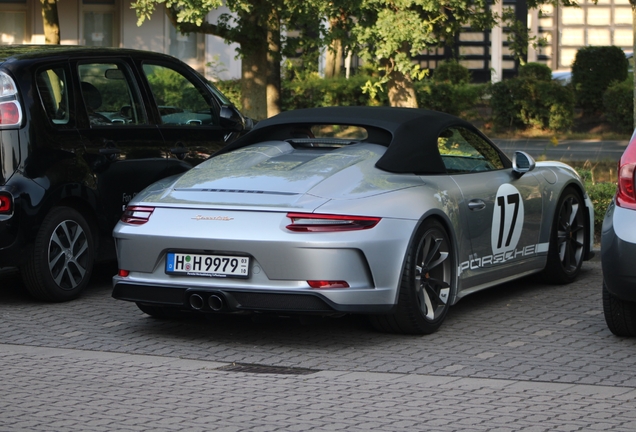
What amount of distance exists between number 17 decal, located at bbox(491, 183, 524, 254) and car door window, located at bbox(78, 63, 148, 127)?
298 centimetres

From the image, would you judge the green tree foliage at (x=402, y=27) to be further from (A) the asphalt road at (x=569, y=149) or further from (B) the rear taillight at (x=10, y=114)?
(B) the rear taillight at (x=10, y=114)

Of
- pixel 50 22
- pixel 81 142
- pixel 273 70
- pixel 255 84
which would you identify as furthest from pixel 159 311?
pixel 50 22

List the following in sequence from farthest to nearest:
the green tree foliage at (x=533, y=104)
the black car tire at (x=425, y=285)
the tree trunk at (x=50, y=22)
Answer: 1. the green tree foliage at (x=533, y=104)
2. the tree trunk at (x=50, y=22)
3. the black car tire at (x=425, y=285)

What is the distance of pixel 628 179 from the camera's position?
682cm

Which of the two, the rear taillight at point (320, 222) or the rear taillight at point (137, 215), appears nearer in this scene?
the rear taillight at point (320, 222)

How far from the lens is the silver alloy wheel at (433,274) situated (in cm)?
719

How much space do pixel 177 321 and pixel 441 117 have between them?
231cm

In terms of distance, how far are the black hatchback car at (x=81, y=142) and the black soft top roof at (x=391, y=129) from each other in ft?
4.22

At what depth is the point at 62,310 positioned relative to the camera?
331 inches

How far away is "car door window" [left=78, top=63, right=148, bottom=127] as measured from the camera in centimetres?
889

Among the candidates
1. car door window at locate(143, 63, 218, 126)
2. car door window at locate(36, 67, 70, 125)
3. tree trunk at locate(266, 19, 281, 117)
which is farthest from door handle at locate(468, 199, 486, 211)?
tree trunk at locate(266, 19, 281, 117)

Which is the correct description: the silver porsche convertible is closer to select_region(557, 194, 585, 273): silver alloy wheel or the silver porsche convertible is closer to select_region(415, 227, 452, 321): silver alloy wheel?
select_region(415, 227, 452, 321): silver alloy wheel

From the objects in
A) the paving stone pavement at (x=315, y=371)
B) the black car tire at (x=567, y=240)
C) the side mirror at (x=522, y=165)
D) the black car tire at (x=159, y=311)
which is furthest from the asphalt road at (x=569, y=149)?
the black car tire at (x=159, y=311)

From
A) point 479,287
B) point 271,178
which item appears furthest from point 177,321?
point 479,287
